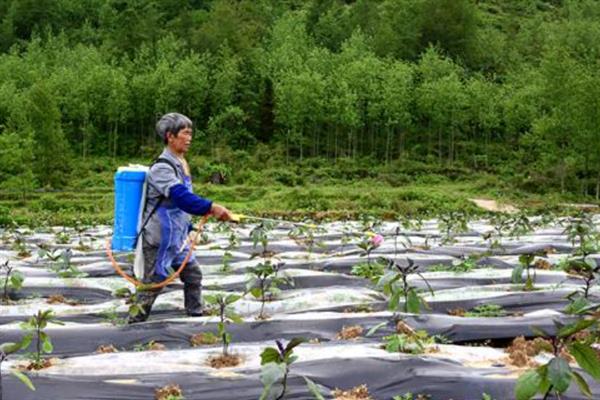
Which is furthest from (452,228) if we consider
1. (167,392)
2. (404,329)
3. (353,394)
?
(167,392)

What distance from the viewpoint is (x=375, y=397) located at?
130 inches

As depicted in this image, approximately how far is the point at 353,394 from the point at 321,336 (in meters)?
1.21

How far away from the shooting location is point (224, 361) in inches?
149

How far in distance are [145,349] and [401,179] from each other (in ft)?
81.2

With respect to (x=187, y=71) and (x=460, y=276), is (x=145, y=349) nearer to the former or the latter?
(x=460, y=276)

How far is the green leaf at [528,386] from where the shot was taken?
186 centimetres

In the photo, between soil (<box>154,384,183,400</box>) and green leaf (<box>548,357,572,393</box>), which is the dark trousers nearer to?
soil (<box>154,384,183,400</box>)

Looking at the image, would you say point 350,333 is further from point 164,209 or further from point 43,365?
point 43,365

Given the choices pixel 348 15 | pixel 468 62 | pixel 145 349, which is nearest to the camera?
pixel 145 349

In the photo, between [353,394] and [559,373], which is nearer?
[559,373]

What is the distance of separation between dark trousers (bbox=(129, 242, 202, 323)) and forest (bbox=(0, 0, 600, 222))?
19.1m

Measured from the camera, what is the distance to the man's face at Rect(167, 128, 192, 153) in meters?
4.72

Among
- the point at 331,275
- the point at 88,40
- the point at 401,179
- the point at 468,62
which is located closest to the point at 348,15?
the point at 468,62

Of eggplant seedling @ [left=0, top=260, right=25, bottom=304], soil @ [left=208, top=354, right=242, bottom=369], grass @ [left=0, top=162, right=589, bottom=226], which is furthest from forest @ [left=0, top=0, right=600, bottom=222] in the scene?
soil @ [left=208, top=354, right=242, bottom=369]
